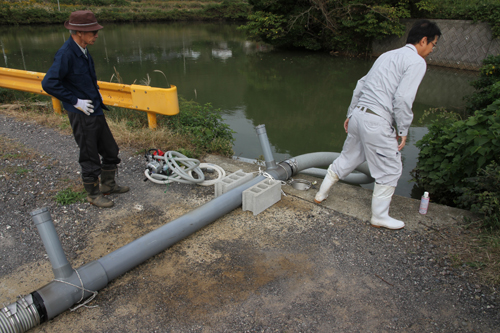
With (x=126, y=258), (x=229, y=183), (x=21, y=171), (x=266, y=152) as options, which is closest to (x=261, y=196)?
(x=229, y=183)

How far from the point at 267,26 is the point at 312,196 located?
16.4 metres

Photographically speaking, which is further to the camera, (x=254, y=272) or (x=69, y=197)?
(x=69, y=197)

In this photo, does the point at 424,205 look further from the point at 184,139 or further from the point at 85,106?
the point at 85,106

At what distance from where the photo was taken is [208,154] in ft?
16.8

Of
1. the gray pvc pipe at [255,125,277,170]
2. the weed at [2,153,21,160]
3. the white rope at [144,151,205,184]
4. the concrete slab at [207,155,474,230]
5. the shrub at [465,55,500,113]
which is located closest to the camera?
the concrete slab at [207,155,474,230]

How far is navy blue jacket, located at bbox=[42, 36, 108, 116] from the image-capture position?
3.11 metres

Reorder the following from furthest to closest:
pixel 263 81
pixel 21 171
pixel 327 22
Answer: pixel 327 22
pixel 263 81
pixel 21 171

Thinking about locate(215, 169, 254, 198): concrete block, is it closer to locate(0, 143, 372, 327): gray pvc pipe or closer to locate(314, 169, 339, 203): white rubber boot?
locate(0, 143, 372, 327): gray pvc pipe

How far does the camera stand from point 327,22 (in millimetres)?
17953

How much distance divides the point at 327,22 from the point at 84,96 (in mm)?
17067

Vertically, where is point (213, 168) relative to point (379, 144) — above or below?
below

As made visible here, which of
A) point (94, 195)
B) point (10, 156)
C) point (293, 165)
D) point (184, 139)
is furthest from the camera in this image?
point (184, 139)

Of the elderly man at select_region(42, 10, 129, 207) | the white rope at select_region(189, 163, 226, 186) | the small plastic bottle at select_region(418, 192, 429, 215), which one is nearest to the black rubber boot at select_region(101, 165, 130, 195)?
the elderly man at select_region(42, 10, 129, 207)

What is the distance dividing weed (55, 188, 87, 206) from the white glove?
981mm
